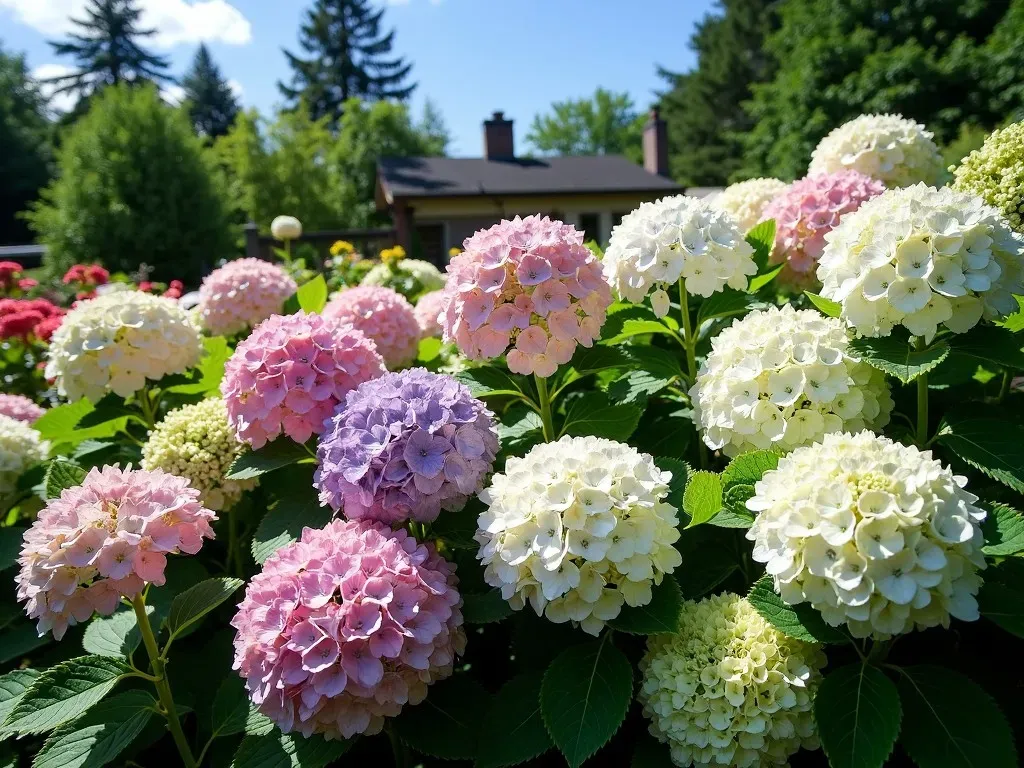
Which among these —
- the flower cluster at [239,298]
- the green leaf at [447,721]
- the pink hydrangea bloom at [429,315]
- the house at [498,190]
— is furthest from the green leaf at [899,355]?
the house at [498,190]

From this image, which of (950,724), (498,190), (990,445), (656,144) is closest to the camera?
(950,724)

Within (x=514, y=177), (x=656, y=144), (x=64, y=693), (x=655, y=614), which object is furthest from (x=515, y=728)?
(x=656, y=144)

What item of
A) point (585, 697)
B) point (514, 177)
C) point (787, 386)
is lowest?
point (585, 697)

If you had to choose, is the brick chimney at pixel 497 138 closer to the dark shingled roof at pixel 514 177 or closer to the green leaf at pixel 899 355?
the dark shingled roof at pixel 514 177

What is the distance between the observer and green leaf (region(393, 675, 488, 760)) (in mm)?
1345

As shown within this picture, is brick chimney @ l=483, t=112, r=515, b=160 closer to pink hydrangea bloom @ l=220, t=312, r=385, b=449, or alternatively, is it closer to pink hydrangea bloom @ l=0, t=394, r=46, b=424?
pink hydrangea bloom @ l=0, t=394, r=46, b=424

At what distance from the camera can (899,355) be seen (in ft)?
4.48

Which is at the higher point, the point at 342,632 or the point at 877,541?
the point at 877,541

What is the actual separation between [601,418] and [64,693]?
134cm

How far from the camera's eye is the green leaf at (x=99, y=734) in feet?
4.57

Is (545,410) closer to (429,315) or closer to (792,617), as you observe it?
(792,617)

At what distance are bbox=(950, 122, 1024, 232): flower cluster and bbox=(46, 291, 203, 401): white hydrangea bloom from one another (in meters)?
2.31

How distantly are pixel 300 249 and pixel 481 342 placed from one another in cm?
1117

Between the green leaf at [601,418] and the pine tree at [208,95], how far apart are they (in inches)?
2150
